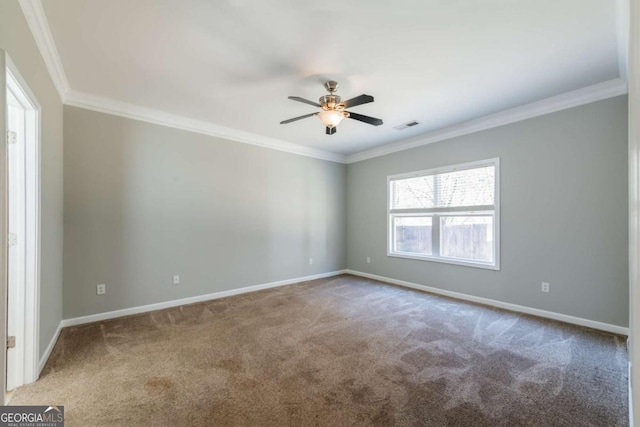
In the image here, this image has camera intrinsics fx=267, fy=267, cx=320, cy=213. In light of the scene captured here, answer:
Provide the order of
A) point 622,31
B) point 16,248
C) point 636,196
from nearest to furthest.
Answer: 1. point 636,196
2. point 16,248
3. point 622,31

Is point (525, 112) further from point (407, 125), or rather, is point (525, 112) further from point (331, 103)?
point (331, 103)

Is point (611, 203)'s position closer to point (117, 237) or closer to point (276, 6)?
point (276, 6)

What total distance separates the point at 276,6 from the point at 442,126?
10.8 ft

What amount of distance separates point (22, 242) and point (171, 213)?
185 cm

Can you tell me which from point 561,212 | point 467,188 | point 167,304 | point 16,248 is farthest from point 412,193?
point 16,248

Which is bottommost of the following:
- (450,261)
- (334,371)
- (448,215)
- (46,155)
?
(334,371)

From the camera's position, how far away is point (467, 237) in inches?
167

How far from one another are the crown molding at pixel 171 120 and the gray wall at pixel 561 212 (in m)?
2.94

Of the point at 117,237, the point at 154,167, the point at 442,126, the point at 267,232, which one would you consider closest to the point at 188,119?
the point at 154,167

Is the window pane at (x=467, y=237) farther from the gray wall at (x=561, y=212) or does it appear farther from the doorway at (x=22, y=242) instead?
the doorway at (x=22, y=242)

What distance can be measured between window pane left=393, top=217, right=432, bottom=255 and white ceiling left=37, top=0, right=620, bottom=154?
2063 millimetres

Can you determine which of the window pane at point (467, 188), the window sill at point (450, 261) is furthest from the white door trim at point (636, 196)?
the window pane at point (467, 188)

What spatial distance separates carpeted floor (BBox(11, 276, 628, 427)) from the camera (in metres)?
1.75

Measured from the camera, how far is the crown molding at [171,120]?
10.6 feet
